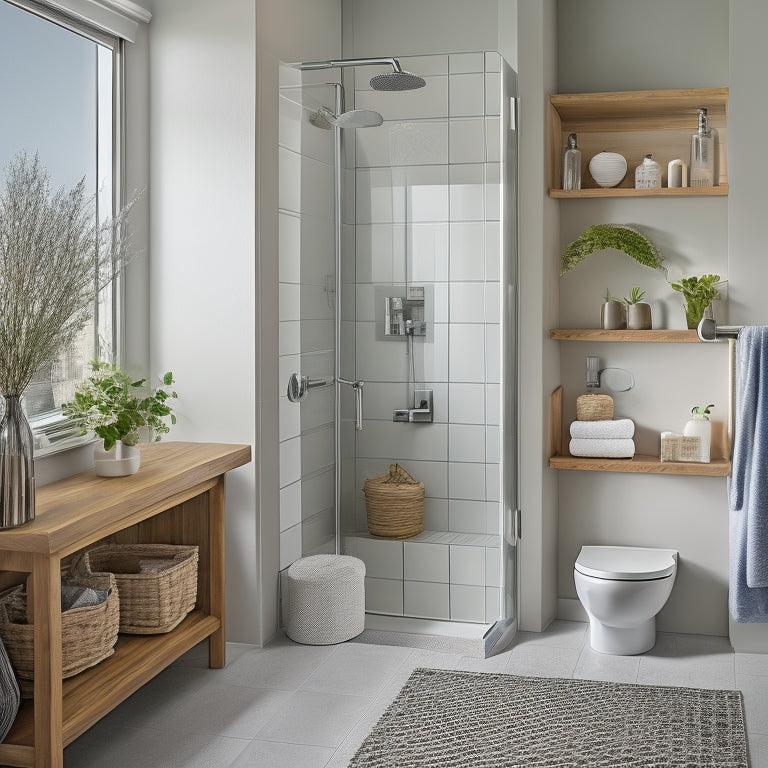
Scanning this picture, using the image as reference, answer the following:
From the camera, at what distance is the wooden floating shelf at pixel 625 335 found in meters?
3.58

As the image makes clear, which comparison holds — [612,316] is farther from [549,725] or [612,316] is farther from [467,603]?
[549,725]

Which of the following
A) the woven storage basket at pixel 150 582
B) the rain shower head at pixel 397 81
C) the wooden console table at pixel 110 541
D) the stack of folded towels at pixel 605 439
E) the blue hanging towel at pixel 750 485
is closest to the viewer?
the wooden console table at pixel 110 541

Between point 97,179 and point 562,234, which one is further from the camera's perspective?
point 562,234

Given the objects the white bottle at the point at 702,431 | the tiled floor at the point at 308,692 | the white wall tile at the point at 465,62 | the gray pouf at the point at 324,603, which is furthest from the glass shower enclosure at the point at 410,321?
the white bottle at the point at 702,431

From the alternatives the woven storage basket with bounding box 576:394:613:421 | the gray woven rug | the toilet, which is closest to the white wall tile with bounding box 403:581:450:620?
the gray woven rug

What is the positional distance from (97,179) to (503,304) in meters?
1.46

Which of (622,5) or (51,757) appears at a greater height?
(622,5)

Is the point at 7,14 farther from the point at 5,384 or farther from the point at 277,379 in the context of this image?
the point at 277,379

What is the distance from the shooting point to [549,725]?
2715 mm

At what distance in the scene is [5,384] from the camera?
2273mm

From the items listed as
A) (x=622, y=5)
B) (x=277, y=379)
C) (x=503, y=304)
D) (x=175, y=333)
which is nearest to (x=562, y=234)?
(x=503, y=304)

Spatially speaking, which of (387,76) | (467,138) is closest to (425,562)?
(467,138)

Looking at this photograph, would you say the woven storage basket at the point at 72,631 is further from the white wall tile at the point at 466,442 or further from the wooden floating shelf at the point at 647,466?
the wooden floating shelf at the point at 647,466

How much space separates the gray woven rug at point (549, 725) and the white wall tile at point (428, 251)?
1365 millimetres
